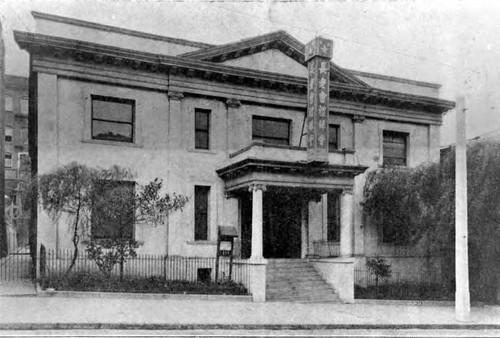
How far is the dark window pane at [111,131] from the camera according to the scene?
63.4 ft

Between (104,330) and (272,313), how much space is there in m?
4.97

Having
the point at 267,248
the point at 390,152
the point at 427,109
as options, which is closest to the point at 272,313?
the point at 267,248

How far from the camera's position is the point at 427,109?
25203 mm

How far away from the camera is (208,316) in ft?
40.2

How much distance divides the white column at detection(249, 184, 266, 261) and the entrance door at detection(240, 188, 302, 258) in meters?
3.34

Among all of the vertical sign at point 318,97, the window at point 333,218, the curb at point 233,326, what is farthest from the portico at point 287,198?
the curb at point 233,326

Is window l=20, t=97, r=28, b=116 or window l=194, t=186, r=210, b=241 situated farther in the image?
window l=20, t=97, r=28, b=116

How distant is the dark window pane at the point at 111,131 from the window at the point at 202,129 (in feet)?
8.95

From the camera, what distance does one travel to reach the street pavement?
10.7 metres

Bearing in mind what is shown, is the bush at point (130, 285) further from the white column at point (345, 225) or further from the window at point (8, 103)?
the window at point (8, 103)

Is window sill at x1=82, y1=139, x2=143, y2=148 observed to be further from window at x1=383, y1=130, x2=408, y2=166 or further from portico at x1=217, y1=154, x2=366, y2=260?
window at x1=383, y1=130, x2=408, y2=166

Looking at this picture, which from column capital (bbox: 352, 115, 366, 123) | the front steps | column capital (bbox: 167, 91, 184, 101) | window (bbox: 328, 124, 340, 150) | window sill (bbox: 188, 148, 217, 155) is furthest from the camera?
column capital (bbox: 352, 115, 366, 123)

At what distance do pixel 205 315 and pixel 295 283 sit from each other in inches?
269

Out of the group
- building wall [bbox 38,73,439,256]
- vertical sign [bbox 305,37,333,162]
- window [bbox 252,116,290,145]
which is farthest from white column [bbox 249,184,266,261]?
window [bbox 252,116,290,145]
